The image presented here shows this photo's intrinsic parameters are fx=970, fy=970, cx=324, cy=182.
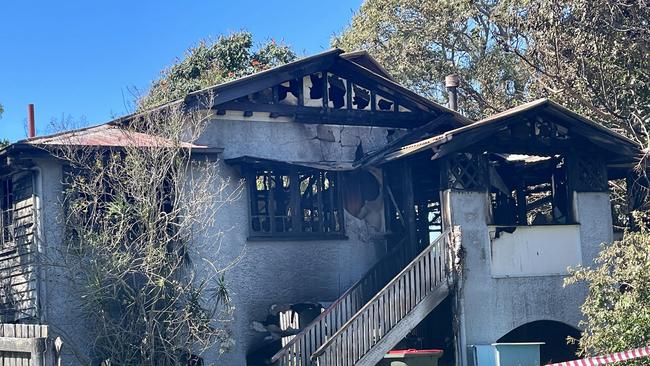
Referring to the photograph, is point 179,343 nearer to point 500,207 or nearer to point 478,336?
point 478,336

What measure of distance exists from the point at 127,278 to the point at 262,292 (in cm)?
Result: 337

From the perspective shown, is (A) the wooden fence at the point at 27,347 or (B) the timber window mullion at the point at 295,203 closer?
(A) the wooden fence at the point at 27,347

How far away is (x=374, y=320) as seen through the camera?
16.7 meters

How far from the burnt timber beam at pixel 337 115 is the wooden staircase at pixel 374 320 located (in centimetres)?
360

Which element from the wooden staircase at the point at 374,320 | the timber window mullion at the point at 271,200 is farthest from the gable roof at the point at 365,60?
the wooden staircase at the point at 374,320

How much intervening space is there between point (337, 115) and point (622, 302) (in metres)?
7.36

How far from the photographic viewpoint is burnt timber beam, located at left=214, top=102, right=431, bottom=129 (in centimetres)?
1908

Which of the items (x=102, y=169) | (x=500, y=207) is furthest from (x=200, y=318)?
(x=500, y=207)

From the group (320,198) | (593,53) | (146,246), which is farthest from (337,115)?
(593,53)

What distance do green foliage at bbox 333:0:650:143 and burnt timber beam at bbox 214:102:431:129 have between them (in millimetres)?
5252

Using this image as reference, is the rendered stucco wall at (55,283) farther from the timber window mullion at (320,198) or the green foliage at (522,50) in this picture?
the green foliage at (522,50)

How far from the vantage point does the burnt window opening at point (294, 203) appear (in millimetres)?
18953

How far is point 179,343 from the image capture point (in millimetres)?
16203

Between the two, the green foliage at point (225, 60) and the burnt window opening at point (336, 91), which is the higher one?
the green foliage at point (225, 60)
